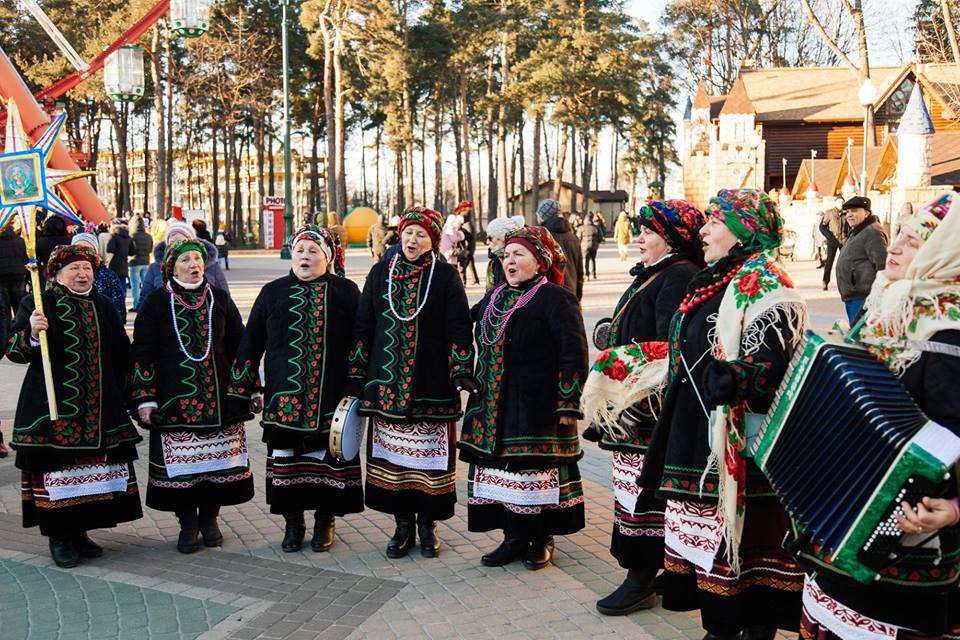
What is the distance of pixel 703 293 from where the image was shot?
3.89m

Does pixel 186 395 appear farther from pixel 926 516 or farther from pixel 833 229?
pixel 833 229

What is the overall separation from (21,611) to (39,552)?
92 cm

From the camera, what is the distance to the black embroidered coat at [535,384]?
16.2 feet

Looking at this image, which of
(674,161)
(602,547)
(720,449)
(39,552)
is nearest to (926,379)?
(720,449)

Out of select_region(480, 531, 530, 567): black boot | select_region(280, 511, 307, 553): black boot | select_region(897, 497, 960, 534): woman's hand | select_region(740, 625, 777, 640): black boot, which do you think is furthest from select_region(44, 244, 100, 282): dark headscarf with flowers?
select_region(897, 497, 960, 534): woman's hand

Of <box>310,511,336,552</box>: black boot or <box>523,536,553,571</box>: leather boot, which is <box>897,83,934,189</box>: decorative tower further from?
<box>310,511,336,552</box>: black boot

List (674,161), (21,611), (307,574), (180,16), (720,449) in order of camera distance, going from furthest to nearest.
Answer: (674,161) → (180,16) → (307,574) → (21,611) → (720,449)

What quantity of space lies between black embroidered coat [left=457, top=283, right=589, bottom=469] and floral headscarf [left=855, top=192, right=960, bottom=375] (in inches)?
87.6

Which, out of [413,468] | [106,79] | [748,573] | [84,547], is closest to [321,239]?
[413,468]

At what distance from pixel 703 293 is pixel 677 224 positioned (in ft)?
2.46

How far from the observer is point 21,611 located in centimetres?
468

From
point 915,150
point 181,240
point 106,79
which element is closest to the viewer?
point 181,240

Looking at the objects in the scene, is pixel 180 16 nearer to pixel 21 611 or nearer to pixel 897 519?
pixel 21 611

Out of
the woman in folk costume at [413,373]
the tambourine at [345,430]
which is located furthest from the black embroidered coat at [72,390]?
the woman in folk costume at [413,373]
